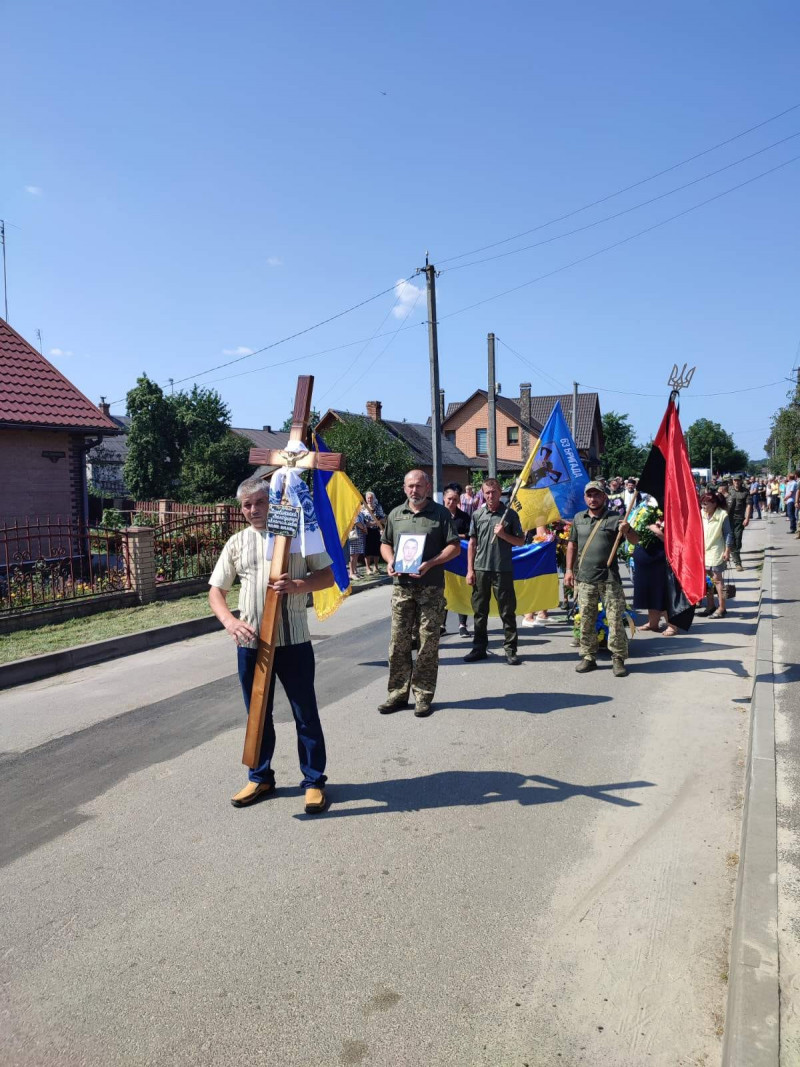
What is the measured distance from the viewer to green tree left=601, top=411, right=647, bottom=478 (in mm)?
72562

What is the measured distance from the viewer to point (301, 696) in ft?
14.1

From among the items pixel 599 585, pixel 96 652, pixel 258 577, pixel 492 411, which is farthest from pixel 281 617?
pixel 492 411

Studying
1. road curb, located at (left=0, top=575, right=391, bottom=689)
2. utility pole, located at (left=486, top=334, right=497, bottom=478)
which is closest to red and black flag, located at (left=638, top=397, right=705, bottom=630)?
road curb, located at (left=0, top=575, right=391, bottom=689)

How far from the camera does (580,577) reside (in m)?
7.75

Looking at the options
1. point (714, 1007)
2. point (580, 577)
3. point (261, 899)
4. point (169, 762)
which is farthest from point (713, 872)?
point (580, 577)

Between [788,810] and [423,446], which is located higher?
[423,446]

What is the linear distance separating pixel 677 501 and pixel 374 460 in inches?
730

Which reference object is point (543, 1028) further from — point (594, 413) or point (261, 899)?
point (594, 413)

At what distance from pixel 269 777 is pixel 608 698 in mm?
3344

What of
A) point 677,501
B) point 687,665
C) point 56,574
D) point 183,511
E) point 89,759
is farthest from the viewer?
point 183,511

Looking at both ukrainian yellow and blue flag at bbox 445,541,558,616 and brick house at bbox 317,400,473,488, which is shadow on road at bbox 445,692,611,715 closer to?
ukrainian yellow and blue flag at bbox 445,541,558,616

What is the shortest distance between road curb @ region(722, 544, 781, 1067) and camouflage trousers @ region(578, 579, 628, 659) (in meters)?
2.41

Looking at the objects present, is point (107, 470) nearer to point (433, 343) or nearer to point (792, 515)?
point (433, 343)

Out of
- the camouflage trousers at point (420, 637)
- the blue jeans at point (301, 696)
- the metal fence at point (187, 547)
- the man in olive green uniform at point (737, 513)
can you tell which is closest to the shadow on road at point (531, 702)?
the camouflage trousers at point (420, 637)
